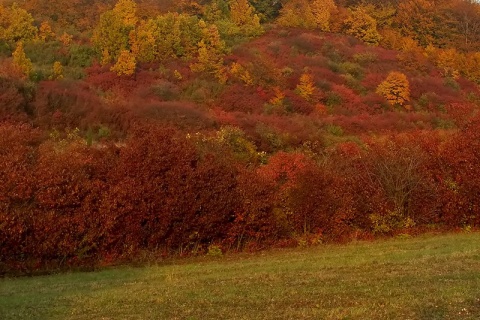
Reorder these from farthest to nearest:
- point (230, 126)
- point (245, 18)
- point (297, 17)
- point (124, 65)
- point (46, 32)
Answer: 1. point (297, 17)
2. point (245, 18)
3. point (46, 32)
4. point (124, 65)
5. point (230, 126)

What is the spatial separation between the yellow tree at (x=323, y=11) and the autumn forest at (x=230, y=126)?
9.3 inches

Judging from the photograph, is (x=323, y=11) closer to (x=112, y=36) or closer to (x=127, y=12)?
→ (x=127, y=12)

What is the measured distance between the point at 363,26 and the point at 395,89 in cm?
2140

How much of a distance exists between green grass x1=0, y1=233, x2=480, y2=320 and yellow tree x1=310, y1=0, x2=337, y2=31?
223 feet

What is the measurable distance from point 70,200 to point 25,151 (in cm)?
263

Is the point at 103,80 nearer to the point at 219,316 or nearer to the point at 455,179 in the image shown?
the point at 455,179

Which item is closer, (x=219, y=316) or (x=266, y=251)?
(x=219, y=316)

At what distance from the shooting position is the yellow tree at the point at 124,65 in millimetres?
58906

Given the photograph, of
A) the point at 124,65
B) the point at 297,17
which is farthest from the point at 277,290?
the point at 297,17

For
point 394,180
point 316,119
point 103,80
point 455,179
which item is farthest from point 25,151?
point 103,80

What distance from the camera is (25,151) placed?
71.6 ft

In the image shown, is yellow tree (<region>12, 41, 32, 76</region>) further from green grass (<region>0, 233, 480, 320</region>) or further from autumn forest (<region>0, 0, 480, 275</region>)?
green grass (<region>0, 233, 480, 320</region>)

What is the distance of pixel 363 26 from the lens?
8231 cm

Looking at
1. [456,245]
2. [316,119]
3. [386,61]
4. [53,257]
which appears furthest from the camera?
[386,61]
